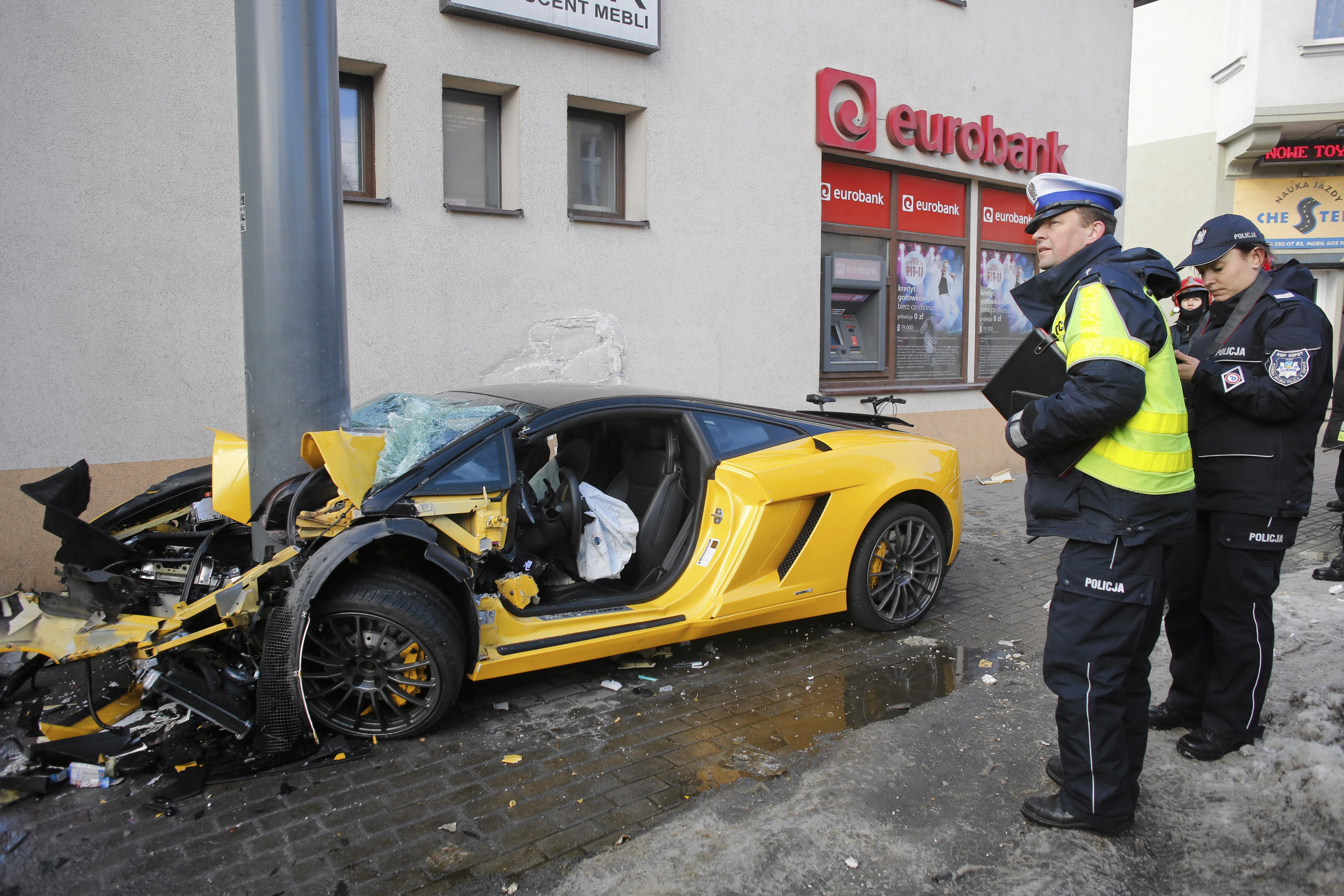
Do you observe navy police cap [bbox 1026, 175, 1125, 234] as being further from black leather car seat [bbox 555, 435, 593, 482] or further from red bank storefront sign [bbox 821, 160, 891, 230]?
red bank storefront sign [bbox 821, 160, 891, 230]

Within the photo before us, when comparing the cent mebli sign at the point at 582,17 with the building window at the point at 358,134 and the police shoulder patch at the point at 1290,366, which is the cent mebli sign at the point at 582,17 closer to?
the building window at the point at 358,134

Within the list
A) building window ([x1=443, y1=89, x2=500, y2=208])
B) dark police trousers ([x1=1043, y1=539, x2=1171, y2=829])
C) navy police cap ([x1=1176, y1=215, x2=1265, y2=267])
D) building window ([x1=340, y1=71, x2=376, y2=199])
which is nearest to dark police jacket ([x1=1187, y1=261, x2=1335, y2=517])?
navy police cap ([x1=1176, y1=215, x2=1265, y2=267])

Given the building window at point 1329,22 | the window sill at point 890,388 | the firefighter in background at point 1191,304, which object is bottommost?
the window sill at point 890,388

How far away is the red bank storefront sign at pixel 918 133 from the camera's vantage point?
30.3 feet

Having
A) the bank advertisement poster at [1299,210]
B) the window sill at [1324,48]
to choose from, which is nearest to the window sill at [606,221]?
the window sill at [1324,48]

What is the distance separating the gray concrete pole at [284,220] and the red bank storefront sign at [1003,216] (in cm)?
907

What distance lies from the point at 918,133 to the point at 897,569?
6.83 m

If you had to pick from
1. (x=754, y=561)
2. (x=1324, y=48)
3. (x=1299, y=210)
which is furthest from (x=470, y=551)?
(x=1299, y=210)

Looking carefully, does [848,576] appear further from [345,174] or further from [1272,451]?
[345,174]

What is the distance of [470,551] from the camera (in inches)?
143

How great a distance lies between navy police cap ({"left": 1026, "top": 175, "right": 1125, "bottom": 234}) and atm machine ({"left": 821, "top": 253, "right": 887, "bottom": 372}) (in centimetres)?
670

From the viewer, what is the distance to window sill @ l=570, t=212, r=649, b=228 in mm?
7746

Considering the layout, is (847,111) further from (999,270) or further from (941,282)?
(999,270)

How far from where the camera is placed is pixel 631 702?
3.97m
